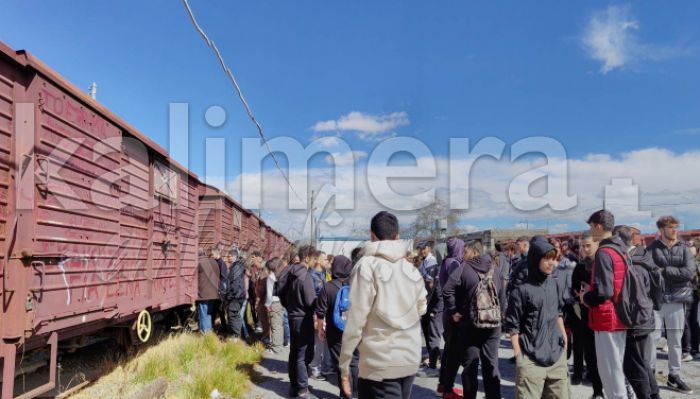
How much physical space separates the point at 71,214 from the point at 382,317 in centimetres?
333

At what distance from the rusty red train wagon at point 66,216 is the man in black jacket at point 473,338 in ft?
12.6

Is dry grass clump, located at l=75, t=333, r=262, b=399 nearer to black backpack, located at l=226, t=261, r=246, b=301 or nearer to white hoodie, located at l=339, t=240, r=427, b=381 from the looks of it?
black backpack, located at l=226, t=261, r=246, b=301

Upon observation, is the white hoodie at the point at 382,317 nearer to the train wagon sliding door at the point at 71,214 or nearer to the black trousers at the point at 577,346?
the train wagon sliding door at the point at 71,214

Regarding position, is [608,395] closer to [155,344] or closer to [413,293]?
[413,293]

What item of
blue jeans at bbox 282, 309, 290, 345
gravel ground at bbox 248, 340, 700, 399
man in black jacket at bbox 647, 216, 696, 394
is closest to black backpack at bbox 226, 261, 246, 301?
blue jeans at bbox 282, 309, 290, 345

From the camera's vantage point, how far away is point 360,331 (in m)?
3.03

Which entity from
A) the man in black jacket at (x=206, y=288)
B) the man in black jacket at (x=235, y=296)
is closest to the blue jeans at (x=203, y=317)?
the man in black jacket at (x=206, y=288)

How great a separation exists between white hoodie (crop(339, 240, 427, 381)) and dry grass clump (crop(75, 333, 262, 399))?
9.29ft

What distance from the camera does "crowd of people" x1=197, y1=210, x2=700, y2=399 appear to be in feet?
10.1

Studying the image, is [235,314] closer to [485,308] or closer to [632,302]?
[485,308]

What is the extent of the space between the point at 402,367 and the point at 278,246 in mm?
29248

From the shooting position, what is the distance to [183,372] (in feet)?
19.9

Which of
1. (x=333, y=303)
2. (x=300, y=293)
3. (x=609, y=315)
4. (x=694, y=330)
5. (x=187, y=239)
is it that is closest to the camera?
(x=609, y=315)

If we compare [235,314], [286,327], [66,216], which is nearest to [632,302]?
[66,216]
